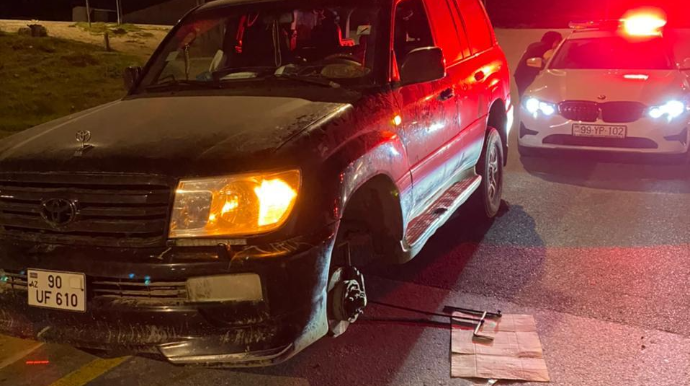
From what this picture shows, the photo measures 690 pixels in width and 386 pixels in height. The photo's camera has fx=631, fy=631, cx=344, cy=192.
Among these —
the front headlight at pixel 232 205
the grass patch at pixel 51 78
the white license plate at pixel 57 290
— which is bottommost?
the grass patch at pixel 51 78

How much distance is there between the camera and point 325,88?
3584 millimetres

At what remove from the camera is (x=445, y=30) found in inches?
190

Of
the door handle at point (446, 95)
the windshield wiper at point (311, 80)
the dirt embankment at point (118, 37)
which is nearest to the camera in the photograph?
the windshield wiper at point (311, 80)

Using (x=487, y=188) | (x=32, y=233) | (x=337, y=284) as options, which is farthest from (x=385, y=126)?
(x=487, y=188)

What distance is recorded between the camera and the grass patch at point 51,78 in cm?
989

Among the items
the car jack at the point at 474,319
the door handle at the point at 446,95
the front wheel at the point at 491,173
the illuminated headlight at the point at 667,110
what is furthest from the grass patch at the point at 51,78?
the illuminated headlight at the point at 667,110

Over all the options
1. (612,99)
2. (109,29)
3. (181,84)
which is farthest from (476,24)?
(109,29)

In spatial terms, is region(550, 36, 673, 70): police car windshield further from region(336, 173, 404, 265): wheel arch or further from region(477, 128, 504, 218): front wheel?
region(336, 173, 404, 265): wheel arch

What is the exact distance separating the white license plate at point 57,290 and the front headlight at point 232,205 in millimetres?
477

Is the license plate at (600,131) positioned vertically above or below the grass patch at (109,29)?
below

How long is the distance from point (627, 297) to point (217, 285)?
279 cm

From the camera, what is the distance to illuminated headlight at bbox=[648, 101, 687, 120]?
695 centimetres

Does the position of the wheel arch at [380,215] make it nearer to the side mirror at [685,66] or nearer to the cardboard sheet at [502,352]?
the cardboard sheet at [502,352]

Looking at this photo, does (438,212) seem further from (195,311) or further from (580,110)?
(580,110)
